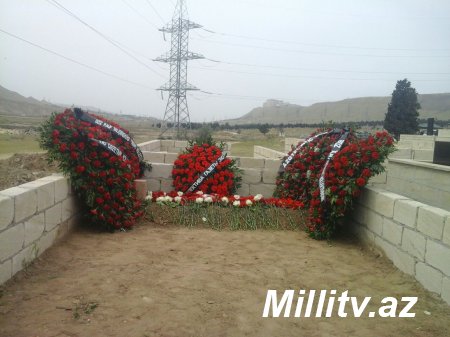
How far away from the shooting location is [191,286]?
141 inches

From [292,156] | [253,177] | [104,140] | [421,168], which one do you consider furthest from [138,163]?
[421,168]

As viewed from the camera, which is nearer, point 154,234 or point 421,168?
point 154,234

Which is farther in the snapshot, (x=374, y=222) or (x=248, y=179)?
(x=248, y=179)

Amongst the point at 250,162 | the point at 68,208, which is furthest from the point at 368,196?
the point at 68,208

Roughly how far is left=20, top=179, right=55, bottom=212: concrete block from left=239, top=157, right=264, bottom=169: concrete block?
3831 millimetres

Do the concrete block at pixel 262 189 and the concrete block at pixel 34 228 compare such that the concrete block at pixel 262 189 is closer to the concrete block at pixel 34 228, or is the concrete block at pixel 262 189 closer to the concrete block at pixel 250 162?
the concrete block at pixel 250 162

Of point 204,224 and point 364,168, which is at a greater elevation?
point 364,168

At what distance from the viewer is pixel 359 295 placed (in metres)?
3.61

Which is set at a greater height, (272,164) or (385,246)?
(272,164)

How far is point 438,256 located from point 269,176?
3685 millimetres

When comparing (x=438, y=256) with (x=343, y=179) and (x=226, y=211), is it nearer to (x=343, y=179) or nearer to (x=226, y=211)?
(x=343, y=179)

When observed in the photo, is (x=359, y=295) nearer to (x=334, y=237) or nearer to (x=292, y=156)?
(x=334, y=237)

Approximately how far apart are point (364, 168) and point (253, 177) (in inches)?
90.5

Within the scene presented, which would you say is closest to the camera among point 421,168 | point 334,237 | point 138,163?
point 334,237
